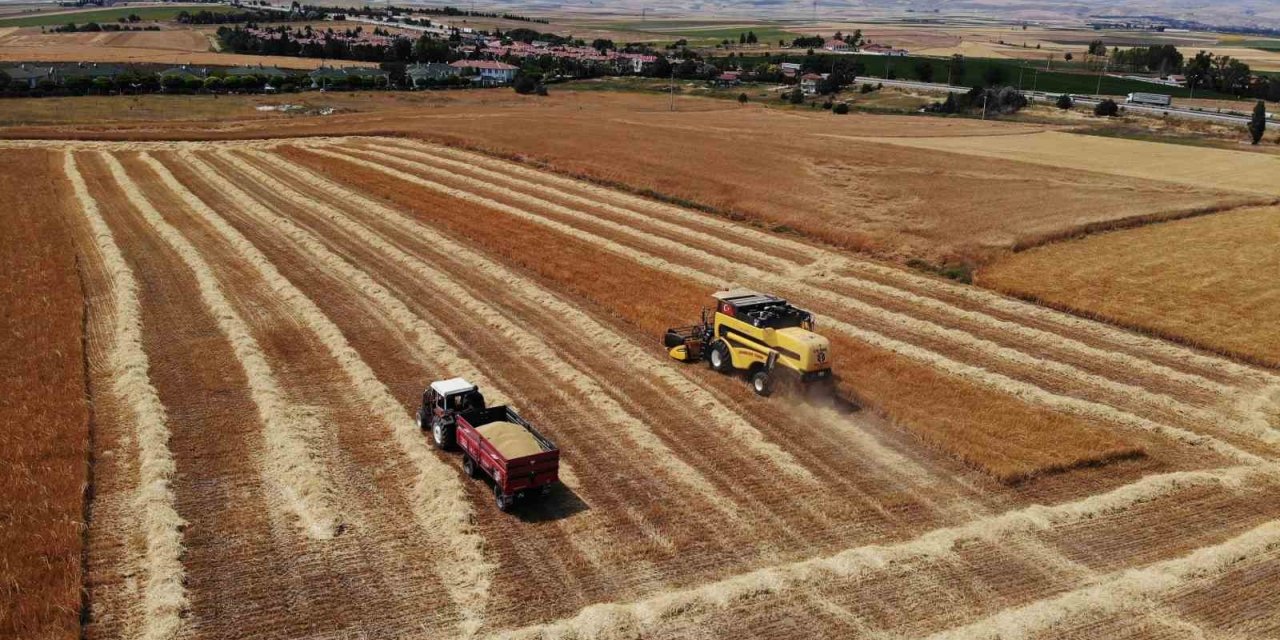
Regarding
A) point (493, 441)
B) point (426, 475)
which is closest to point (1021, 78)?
point (493, 441)

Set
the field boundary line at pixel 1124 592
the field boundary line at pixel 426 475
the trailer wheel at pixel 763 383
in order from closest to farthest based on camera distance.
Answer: the field boundary line at pixel 1124 592 → the field boundary line at pixel 426 475 → the trailer wheel at pixel 763 383

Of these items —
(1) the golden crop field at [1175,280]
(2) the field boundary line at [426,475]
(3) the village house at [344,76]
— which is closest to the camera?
(2) the field boundary line at [426,475]

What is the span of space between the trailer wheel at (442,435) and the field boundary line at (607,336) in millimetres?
7035

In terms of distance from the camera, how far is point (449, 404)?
2233cm

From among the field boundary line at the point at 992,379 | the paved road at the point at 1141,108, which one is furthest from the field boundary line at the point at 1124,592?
the paved road at the point at 1141,108

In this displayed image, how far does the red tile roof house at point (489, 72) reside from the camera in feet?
475

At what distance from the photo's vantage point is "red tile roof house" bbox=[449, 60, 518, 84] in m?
145

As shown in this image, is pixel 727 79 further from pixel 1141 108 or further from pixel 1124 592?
pixel 1124 592

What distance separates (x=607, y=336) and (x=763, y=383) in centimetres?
680

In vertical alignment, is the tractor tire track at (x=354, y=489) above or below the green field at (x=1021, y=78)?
below

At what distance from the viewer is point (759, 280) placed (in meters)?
39.1

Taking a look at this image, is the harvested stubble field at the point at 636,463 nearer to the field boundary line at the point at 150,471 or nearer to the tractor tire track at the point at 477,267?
the field boundary line at the point at 150,471

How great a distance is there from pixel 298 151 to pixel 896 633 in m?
61.2

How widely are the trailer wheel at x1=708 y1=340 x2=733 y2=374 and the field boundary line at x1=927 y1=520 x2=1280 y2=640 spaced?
12169 millimetres
